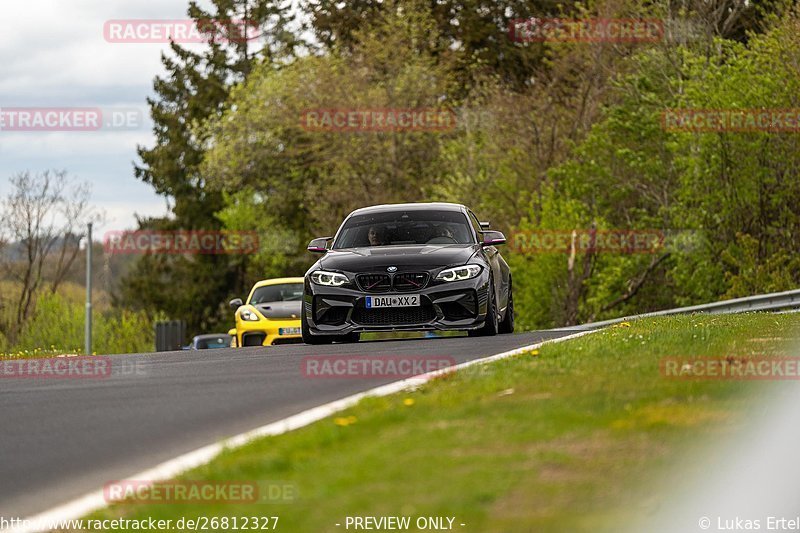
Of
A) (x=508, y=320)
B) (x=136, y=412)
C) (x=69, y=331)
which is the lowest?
(x=69, y=331)

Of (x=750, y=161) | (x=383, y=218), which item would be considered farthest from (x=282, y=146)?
(x=383, y=218)

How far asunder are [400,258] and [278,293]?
10.8 m

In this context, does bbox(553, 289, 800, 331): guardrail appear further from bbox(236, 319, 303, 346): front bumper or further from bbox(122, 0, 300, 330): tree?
bbox(122, 0, 300, 330): tree

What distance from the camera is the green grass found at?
6.07 meters

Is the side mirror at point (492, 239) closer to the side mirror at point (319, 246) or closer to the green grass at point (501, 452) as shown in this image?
the side mirror at point (319, 246)

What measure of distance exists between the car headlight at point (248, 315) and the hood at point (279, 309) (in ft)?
0.44

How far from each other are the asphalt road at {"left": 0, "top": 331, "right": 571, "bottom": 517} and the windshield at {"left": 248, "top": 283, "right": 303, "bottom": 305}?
1159 centimetres

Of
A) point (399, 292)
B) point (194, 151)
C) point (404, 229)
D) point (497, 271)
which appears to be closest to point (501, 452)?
point (399, 292)

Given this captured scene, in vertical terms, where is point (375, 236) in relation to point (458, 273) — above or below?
above

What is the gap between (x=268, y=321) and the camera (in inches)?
1032

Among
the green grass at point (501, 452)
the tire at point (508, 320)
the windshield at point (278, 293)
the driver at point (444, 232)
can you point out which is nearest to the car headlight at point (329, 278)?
the driver at point (444, 232)

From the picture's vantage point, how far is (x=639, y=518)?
5.74 m

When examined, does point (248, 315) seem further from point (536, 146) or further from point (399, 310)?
point (536, 146)

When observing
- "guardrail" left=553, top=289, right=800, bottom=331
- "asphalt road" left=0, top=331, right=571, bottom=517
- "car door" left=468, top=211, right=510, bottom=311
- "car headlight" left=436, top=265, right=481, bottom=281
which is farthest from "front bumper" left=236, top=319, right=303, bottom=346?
"asphalt road" left=0, top=331, right=571, bottom=517
